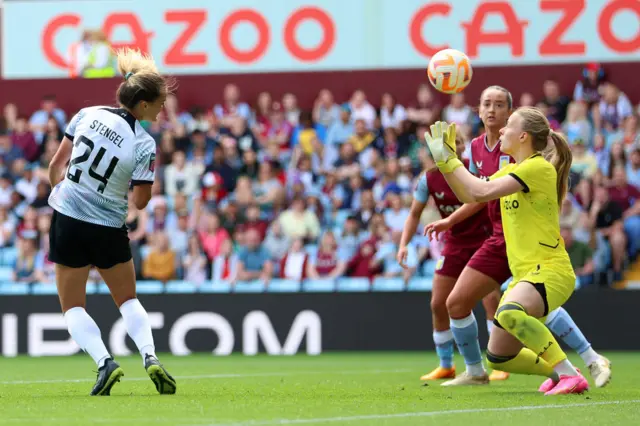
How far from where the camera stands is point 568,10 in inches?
781

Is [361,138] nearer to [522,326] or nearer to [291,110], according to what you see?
[291,110]

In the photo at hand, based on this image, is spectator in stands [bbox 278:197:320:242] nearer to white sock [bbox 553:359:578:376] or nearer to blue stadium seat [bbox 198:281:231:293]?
blue stadium seat [bbox 198:281:231:293]

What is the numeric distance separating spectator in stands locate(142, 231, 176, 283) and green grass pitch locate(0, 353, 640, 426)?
4.41m

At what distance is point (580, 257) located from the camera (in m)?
14.8

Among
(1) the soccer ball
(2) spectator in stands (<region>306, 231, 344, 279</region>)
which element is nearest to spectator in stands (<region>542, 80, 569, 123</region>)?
(2) spectator in stands (<region>306, 231, 344, 279</region>)

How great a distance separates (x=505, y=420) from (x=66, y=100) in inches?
591

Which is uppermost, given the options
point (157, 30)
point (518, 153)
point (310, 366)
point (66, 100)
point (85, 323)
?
point (157, 30)

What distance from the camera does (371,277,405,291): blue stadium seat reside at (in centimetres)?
1512

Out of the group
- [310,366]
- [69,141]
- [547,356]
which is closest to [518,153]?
[547,356]

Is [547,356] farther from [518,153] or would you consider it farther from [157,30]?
[157,30]

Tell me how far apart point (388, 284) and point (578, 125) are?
12.6ft

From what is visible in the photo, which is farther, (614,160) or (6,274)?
(6,274)

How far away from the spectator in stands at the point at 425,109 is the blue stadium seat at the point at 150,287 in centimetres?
466

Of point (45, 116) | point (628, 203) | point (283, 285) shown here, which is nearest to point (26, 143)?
point (45, 116)
